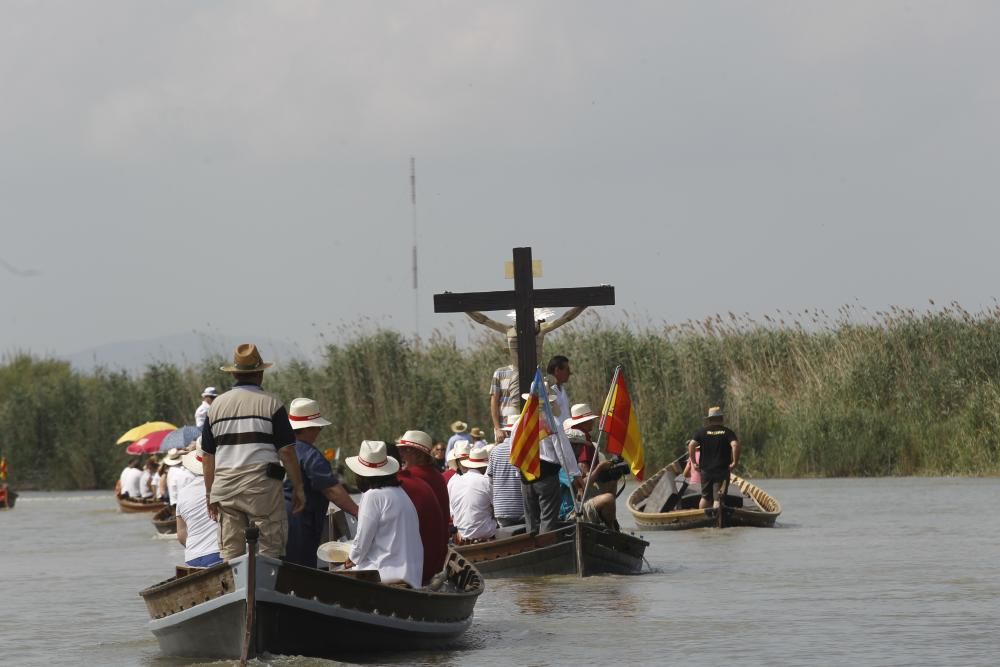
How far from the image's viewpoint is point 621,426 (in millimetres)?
19969

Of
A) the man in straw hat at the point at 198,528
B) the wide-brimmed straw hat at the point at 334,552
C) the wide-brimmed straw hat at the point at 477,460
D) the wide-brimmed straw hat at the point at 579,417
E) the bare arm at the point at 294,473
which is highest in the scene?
the wide-brimmed straw hat at the point at 579,417

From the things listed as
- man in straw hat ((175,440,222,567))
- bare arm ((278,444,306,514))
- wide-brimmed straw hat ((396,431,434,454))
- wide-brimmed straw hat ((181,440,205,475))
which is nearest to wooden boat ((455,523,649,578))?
wide-brimmed straw hat ((181,440,205,475))

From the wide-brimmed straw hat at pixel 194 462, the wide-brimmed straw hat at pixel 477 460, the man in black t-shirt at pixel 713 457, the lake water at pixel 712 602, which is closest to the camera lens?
the lake water at pixel 712 602

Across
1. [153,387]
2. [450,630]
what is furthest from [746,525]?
[153,387]

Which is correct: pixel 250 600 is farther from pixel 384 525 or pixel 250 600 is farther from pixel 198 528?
pixel 198 528

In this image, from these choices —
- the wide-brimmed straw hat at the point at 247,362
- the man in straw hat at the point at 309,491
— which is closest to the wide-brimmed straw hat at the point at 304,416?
the man in straw hat at the point at 309,491

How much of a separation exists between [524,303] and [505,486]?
3390 mm

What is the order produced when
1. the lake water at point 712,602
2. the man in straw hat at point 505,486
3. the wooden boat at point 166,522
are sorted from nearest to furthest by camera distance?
the lake water at point 712,602 → the man in straw hat at point 505,486 → the wooden boat at point 166,522

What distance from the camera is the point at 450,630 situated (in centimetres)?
1402

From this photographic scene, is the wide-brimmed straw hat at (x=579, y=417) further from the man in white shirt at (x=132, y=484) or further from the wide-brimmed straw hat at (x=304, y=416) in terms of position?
the man in white shirt at (x=132, y=484)

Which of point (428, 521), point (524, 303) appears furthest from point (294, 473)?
point (524, 303)

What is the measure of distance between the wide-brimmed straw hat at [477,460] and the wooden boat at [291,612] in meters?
5.92

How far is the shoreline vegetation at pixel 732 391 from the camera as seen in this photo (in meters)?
37.2

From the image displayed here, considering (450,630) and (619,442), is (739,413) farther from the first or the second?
(450,630)
